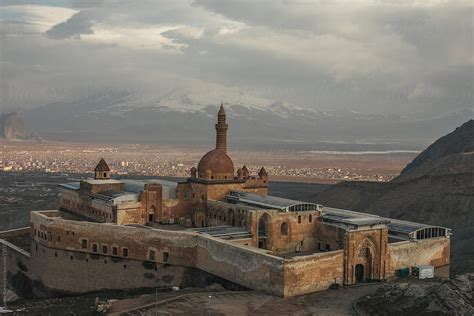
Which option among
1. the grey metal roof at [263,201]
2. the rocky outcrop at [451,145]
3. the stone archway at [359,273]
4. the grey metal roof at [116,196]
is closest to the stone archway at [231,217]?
the grey metal roof at [263,201]

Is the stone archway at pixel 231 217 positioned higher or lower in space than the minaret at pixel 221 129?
lower

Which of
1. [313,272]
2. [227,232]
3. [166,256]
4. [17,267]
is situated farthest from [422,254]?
[17,267]

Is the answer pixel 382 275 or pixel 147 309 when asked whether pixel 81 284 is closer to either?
pixel 147 309

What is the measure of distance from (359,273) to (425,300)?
10.8 m

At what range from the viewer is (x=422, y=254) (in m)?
51.4

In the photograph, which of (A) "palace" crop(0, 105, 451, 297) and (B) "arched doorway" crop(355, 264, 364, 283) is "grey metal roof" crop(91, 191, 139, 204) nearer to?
(A) "palace" crop(0, 105, 451, 297)

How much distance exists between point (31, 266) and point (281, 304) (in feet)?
107

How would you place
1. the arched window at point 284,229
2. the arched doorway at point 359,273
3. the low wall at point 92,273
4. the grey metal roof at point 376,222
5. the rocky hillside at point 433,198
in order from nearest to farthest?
the arched doorway at point 359,273
the grey metal roof at point 376,222
the low wall at point 92,273
the arched window at point 284,229
the rocky hillside at point 433,198

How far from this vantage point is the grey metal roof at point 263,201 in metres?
54.2

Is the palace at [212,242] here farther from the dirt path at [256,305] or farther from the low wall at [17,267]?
the dirt path at [256,305]

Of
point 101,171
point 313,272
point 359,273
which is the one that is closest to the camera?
point 313,272

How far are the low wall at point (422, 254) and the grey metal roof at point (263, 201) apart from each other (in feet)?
28.7

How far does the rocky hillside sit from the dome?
2555cm

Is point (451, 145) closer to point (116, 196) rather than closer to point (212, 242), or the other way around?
point (116, 196)
